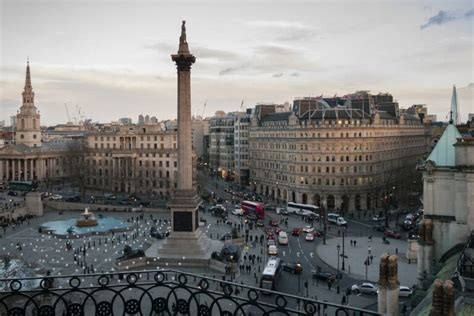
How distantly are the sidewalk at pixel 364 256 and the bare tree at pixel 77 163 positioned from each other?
175ft

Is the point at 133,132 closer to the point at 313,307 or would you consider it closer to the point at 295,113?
the point at 295,113

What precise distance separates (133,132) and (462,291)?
8333 centimetres

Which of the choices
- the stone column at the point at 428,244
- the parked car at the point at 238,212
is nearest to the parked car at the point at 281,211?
the parked car at the point at 238,212

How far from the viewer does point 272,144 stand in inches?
3494

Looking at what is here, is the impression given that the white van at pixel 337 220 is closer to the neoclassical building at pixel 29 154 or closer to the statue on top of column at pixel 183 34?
the statue on top of column at pixel 183 34

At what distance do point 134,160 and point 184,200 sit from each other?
49599 millimetres

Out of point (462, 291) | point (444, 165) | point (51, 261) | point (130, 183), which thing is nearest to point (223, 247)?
point (51, 261)

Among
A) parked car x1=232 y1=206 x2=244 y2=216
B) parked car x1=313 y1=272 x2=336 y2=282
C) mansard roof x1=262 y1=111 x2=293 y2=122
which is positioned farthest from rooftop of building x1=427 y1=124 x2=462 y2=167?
mansard roof x1=262 y1=111 x2=293 y2=122

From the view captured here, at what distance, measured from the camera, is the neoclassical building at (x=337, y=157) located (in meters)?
76.9

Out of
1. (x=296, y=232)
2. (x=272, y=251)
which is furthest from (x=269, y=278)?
(x=296, y=232)

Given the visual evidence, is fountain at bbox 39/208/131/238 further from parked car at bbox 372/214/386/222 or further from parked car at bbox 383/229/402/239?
parked car at bbox 372/214/386/222

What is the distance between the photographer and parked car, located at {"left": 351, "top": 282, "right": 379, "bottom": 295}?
3531 centimetres

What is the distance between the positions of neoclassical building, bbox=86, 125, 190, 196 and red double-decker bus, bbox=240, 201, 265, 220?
23.6 m

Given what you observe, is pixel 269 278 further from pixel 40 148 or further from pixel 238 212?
pixel 40 148
